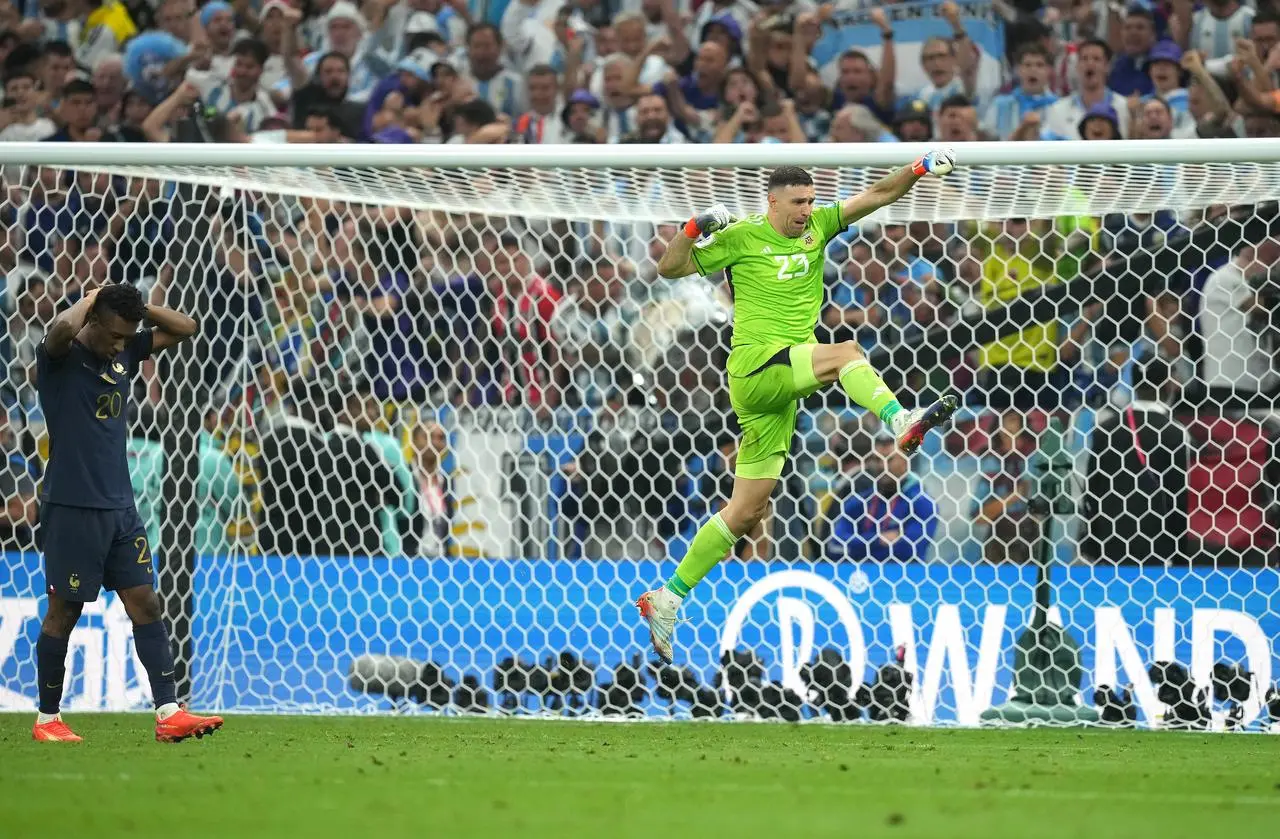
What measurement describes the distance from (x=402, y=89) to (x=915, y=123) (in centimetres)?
407

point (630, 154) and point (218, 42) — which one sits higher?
point (218, 42)

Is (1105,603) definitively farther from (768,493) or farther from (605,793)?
(605,793)

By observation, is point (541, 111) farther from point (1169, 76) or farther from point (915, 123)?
point (1169, 76)

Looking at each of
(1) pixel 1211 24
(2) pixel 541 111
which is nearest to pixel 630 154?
(2) pixel 541 111

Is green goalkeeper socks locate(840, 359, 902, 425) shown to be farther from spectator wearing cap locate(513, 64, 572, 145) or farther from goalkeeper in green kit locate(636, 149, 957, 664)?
spectator wearing cap locate(513, 64, 572, 145)

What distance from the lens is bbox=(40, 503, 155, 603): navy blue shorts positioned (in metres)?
6.23

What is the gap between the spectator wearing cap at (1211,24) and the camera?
1073 centimetres

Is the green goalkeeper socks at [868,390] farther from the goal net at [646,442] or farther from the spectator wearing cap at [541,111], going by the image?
the spectator wearing cap at [541,111]

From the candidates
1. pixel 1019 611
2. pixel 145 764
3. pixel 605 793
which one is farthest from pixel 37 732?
pixel 1019 611

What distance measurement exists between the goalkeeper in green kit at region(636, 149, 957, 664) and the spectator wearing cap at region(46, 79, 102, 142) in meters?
6.85

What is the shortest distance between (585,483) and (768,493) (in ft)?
5.34

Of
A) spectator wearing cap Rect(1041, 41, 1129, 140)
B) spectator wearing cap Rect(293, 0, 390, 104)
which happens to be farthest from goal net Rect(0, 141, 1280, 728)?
spectator wearing cap Rect(293, 0, 390, 104)

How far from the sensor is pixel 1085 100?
34.5ft

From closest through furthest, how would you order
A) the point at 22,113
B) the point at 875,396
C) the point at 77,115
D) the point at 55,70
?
the point at 875,396 < the point at 77,115 < the point at 22,113 < the point at 55,70
